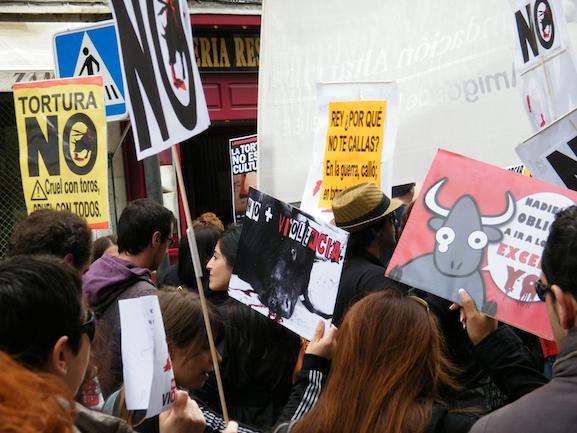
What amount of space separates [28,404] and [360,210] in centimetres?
271

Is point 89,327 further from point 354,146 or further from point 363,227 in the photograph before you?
point 354,146

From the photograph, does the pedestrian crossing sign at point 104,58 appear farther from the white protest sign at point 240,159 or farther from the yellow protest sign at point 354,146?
the yellow protest sign at point 354,146

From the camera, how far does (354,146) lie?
4.40 meters

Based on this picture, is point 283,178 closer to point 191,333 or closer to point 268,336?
point 268,336

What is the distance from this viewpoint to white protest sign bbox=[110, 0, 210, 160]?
11.5 feet

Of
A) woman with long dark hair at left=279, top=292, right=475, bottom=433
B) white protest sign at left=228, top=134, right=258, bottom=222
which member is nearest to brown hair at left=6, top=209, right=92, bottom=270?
woman with long dark hair at left=279, top=292, right=475, bottom=433

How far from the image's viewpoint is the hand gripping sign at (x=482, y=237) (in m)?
2.83

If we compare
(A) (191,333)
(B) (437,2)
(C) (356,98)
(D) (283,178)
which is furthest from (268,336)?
(B) (437,2)

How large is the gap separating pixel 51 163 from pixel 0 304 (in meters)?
4.19

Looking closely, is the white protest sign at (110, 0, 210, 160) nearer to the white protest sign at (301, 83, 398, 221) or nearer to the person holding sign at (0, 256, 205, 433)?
the white protest sign at (301, 83, 398, 221)

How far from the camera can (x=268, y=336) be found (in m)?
3.41

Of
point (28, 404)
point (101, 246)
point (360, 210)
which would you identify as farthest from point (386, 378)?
point (101, 246)

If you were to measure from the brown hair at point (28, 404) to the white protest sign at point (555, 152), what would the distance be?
2198 mm

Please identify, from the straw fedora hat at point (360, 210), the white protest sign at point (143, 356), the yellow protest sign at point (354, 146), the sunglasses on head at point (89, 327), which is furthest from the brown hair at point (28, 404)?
the yellow protest sign at point (354, 146)
